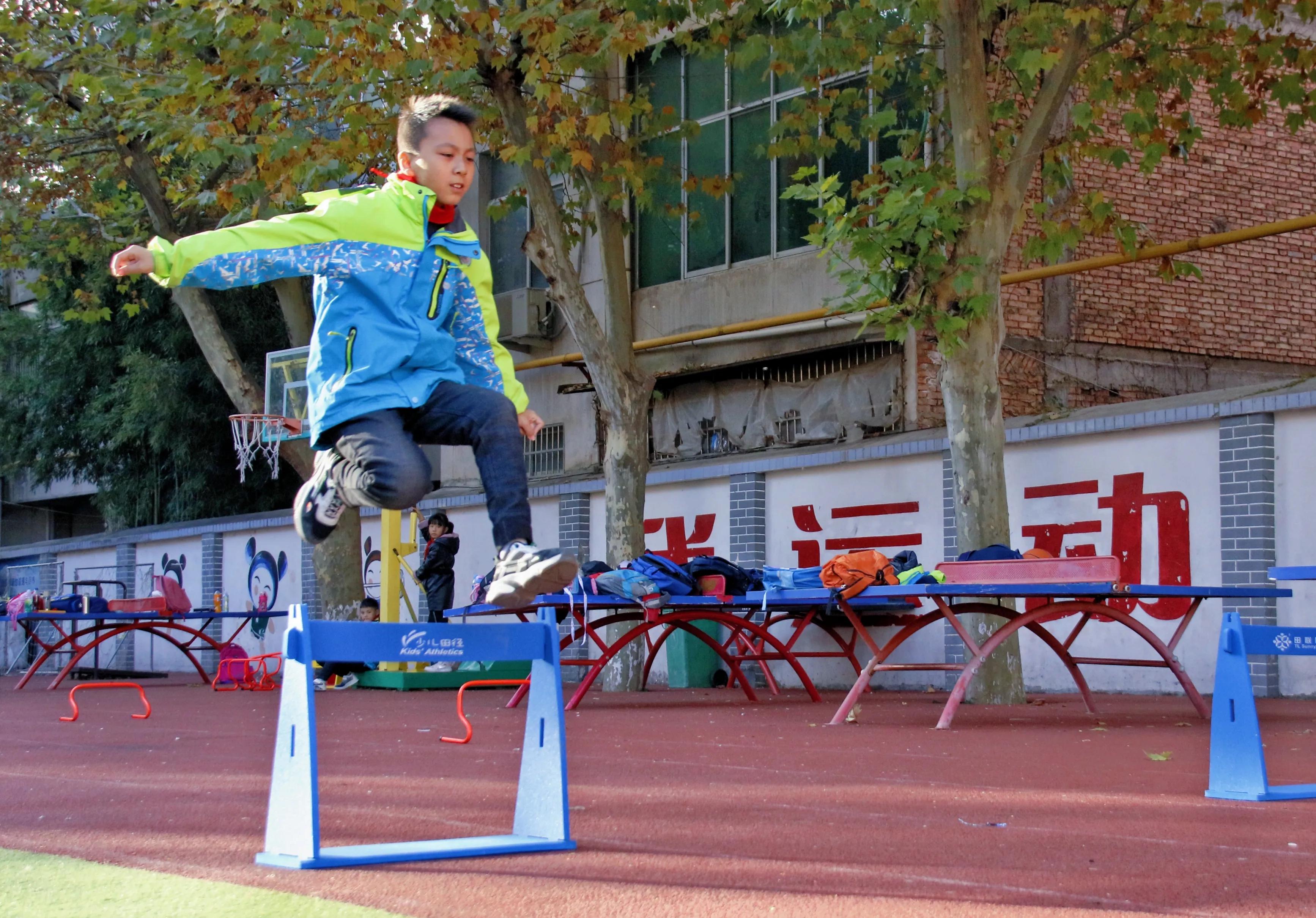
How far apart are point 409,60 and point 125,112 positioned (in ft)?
18.7

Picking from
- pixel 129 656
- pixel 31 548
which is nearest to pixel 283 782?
pixel 129 656

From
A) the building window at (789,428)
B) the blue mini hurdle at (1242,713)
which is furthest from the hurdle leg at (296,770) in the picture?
the building window at (789,428)

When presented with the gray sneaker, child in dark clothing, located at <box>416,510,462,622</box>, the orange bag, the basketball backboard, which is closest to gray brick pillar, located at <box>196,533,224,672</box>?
the basketball backboard

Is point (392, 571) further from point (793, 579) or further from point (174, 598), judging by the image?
point (793, 579)

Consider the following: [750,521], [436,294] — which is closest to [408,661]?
[436,294]

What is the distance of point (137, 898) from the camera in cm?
377

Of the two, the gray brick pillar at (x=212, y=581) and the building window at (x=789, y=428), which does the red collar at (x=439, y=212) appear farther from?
the gray brick pillar at (x=212, y=581)

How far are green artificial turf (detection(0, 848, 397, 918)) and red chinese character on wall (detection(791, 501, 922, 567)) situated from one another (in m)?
11.0

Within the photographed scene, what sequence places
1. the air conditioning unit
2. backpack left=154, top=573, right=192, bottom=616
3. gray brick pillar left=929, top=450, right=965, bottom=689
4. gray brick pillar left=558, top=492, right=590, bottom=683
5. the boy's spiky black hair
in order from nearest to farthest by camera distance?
Answer: the boy's spiky black hair
gray brick pillar left=929, top=450, right=965, bottom=689
backpack left=154, top=573, right=192, bottom=616
gray brick pillar left=558, top=492, right=590, bottom=683
the air conditioning unit

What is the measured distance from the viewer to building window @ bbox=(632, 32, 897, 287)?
18.8 metres

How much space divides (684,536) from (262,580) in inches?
356

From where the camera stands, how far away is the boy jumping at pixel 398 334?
4.50 meters

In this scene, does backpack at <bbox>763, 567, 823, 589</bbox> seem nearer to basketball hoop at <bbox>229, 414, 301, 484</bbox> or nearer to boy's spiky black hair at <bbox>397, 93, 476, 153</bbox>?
basketball hoop at <bbox>229, 414, 301, 484</bbox>

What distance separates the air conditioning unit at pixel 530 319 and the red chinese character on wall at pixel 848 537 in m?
7.31
